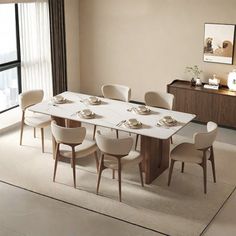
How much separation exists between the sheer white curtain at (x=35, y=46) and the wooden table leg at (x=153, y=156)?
10.2 ft

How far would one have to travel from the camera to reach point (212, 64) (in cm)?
856

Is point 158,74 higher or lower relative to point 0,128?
higher

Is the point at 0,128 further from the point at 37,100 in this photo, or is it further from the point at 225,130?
the point at 225,130

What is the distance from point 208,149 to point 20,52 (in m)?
4.09

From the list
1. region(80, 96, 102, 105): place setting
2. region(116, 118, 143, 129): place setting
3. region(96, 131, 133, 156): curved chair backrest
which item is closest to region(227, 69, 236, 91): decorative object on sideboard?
region(80, 96, 102, 105): place setting

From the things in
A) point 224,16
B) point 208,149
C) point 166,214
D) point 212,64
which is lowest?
point 166,214

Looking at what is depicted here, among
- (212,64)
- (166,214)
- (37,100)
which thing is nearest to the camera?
(166,214)

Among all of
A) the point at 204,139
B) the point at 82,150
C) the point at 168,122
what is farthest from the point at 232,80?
the point at 82,150

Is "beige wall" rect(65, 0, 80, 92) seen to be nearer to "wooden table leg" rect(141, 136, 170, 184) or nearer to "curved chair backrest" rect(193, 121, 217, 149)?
"wooden table leg" rect(141, 136, 170, 184)

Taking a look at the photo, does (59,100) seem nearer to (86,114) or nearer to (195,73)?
(86,114)

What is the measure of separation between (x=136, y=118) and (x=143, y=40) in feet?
9.08

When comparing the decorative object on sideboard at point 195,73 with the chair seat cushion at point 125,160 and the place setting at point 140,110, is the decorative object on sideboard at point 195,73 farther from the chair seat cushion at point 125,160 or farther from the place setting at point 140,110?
the chair seat cushion at point 125,160

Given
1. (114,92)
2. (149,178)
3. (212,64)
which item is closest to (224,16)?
(212,64)

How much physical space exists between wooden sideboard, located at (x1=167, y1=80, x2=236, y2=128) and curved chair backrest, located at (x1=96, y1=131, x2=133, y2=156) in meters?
2.68
